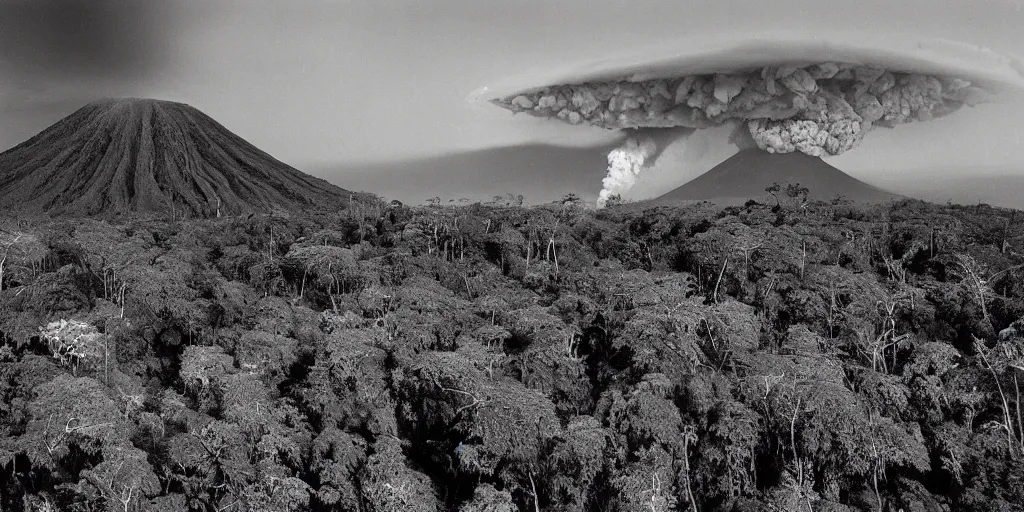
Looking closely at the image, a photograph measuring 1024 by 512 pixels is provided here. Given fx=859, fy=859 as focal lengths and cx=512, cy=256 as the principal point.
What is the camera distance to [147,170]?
185ft

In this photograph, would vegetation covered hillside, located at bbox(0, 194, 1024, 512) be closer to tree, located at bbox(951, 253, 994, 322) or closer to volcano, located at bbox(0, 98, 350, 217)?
tree, located at bbox(951, 253, 994, 322)

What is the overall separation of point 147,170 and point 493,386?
1782 inches

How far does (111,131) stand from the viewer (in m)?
62.4

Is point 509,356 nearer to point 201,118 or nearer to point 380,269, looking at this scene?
point 380,269

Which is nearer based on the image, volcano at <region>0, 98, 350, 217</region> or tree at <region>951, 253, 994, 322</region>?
tree at <region>951, 253, 994, 322</region>

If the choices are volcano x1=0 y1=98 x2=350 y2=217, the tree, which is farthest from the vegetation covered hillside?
volcano x1=0 y1=98 x2=350 y2=217

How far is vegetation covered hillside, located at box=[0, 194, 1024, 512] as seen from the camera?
16984 millimetres

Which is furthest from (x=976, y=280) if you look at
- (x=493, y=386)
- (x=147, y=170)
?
(x=147, y=170)

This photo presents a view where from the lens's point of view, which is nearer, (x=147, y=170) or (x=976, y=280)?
(x=976, y=280)

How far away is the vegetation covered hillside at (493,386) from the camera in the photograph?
16984 mm

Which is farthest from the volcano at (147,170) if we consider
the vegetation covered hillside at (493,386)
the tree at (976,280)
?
the tree at (976,280)

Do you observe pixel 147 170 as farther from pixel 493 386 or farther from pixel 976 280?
pixel 976 280

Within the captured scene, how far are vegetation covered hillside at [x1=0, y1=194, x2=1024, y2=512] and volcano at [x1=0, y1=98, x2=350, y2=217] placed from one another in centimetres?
2595

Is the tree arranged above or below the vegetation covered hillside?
above
